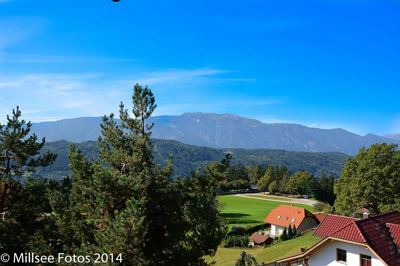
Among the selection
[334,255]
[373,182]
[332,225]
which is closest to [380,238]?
[334,255]

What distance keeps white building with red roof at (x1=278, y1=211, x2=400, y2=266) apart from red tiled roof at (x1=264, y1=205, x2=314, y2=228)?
3388 cm

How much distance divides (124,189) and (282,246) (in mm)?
34889

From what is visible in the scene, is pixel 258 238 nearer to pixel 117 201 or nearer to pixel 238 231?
pixel 238 231

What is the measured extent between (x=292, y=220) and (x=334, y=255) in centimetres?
3623

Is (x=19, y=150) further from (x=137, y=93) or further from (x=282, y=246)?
(x=282, y=246)

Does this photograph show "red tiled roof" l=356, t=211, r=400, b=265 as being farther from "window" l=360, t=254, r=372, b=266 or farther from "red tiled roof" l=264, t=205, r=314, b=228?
"red tiled roof" l=264, t=205, r=314, b=228

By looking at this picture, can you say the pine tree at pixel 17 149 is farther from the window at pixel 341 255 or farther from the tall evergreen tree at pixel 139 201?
the window at pixel 341 255

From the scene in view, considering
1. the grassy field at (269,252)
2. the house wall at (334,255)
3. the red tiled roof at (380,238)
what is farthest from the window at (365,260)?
the grassy field at (269,252)

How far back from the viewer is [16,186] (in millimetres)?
17375

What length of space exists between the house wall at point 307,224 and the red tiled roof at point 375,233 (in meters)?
34.4

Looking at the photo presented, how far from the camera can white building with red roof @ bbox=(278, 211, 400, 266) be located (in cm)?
2131

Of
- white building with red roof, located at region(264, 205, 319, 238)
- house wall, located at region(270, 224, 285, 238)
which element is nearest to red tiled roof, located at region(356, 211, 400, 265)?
white building with red roof, located at region(264, 205, 319, 238)

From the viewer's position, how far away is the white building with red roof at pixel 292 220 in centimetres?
5781

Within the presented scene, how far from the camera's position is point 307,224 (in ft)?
192
